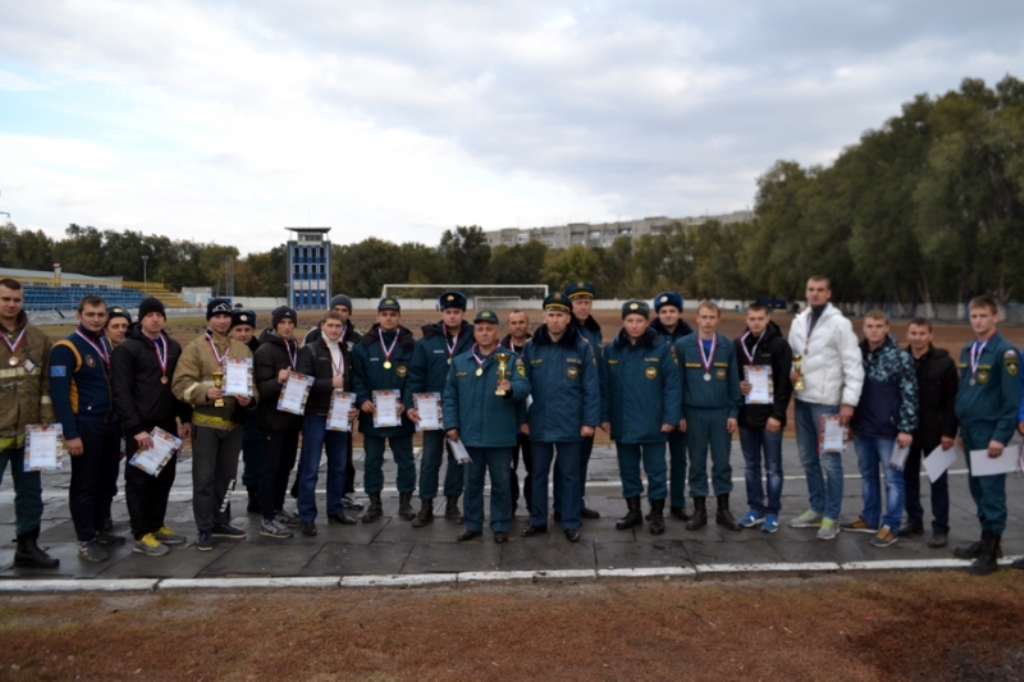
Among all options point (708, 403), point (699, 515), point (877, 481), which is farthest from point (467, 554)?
point (877, 481)

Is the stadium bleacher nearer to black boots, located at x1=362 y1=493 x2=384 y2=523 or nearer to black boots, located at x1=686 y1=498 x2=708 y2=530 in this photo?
black boots, located at x1=362 y1=493 x2=384 y2=523

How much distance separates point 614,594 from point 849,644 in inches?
58.6

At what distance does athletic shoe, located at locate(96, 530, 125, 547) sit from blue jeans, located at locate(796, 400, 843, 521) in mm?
5899

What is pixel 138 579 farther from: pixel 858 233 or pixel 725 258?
pixel 725 258

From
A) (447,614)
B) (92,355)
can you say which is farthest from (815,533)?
(92,355)

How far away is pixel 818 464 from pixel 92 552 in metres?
6.08

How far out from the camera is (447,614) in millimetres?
4707

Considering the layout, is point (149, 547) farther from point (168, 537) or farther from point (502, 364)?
point (502, 364)

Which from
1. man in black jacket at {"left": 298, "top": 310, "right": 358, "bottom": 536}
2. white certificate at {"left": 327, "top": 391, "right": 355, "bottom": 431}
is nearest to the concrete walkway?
man in black jacket at {"left": 298, "top": 310, "right": 358, "bottom": 536}

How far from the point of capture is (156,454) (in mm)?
5926

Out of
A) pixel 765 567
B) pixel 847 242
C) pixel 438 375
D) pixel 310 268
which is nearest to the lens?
pixel 765 567

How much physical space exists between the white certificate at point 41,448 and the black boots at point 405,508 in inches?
114

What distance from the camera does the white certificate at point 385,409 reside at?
680cm

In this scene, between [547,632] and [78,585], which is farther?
[78,585]
